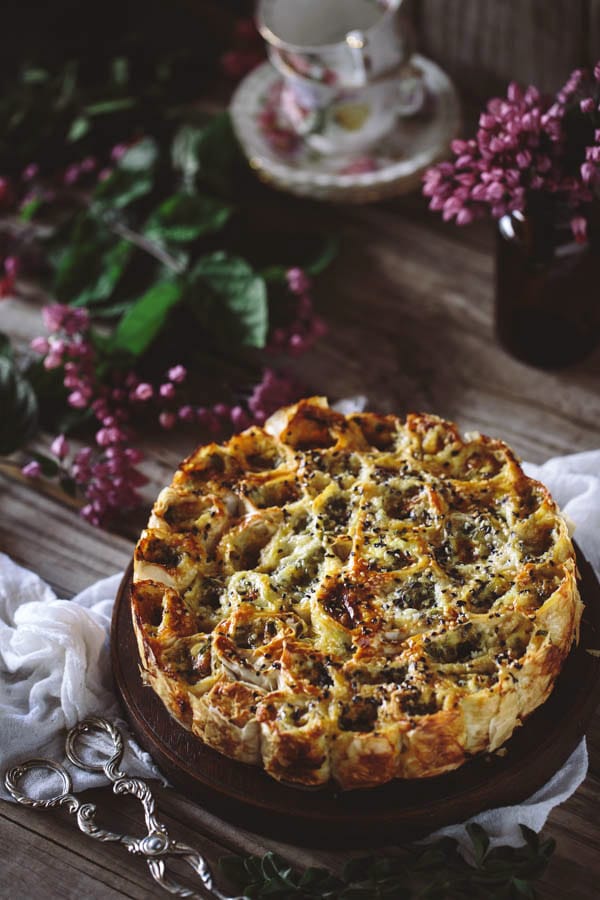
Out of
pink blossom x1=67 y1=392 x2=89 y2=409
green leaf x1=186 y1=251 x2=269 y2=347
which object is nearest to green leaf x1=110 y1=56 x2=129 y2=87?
green leaf x1=186 y1=251 x2=269 y2=347

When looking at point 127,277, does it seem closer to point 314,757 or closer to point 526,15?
point 526,15

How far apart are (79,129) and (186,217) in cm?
37

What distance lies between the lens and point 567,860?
4.01ft

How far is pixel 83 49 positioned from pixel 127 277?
73 centimetres

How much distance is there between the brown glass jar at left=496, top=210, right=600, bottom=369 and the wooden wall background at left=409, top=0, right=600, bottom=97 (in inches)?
23.6

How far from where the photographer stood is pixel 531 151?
1421 mm

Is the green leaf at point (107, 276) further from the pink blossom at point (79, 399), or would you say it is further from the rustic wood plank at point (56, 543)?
the rustic wood plank at point (56, 543)

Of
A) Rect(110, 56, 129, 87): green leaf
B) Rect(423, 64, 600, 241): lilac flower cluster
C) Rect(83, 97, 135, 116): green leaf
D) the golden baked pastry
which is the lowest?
the golden baked pastry

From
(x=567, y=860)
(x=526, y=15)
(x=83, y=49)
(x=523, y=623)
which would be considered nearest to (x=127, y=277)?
(x=83, y=49)

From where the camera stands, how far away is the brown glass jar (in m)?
1.55

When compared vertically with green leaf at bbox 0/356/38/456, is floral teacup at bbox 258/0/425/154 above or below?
above

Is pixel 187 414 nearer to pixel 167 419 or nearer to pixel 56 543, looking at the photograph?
pixel 167 419

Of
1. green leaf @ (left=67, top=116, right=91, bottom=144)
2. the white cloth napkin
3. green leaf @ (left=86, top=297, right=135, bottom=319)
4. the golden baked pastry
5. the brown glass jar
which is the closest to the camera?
the golden baked pastry

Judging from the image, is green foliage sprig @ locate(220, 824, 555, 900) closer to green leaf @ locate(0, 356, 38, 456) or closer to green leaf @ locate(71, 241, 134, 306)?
green leaf @ locate(0, 356, 38, 456)
